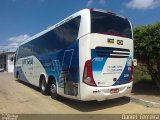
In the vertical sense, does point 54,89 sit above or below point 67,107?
above

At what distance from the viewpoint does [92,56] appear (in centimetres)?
841

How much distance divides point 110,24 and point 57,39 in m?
2.59

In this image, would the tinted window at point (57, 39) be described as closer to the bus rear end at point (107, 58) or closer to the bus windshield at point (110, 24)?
the bus windshield at point (110, 24)

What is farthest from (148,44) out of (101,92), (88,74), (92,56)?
(88,74)

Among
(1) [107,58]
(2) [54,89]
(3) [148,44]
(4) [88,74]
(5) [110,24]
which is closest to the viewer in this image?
(4) [88,74]

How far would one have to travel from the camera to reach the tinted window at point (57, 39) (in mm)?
9117

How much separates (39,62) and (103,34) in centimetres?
535

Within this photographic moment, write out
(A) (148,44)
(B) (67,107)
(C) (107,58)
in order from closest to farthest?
(C) (107,58), (B) (67,107), (A) (148,44)

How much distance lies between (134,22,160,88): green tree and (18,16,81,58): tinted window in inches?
123

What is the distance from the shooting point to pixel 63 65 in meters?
9.73

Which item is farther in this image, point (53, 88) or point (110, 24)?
point (53, 88)

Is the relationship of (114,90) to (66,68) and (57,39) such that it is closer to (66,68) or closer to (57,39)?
(66,68)

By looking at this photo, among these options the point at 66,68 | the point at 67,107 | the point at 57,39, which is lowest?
the point at 67,107

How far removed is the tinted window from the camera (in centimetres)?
912
